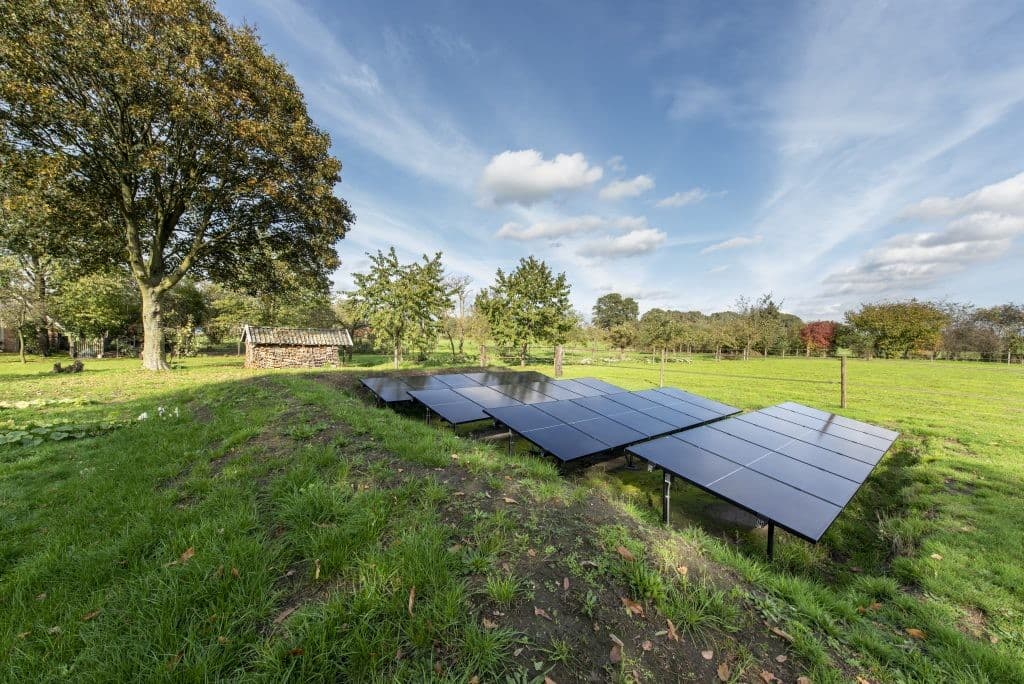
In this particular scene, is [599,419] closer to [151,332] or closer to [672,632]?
[672,632]

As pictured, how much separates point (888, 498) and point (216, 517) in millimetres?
9896

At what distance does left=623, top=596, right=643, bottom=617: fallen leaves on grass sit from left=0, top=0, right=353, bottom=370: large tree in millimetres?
17525

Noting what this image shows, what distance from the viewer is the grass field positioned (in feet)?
6.83

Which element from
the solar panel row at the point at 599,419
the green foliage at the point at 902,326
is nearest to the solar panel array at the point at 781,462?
the solar panel row at the point at 599,419

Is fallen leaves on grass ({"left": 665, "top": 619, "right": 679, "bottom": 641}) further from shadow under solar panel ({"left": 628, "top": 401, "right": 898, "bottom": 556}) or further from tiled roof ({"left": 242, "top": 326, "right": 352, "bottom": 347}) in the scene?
tiled roof ({"left": 242, "top": 326, "right": 352, "bottom": 347})

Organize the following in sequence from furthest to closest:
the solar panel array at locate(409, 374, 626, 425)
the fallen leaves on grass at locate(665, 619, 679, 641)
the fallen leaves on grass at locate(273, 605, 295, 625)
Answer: the solar panel array at locate(409, 374, 626, 425), the fallen leaves on grass at locate(665, 619, 679, 641), the fallen leaves on grass at locate(273, 605, 295, 625)

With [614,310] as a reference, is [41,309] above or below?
below

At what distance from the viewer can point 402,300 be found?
898 inches

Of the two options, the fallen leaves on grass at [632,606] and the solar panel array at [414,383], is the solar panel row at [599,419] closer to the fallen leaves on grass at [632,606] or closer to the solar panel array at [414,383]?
the fallen leaves on grass at [632,606]

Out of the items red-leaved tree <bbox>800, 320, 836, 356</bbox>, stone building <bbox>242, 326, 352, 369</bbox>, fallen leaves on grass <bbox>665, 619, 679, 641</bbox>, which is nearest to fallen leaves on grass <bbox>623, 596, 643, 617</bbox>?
fallen leaves on grass <bbox>665, 619, 679, 641</bbox>

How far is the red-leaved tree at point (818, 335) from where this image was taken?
178 ft

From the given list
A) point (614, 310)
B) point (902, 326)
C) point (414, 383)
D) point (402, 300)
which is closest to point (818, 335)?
point (902, 326)

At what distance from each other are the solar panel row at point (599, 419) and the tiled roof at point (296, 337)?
2193 centimetres

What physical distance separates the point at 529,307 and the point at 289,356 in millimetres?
16962
